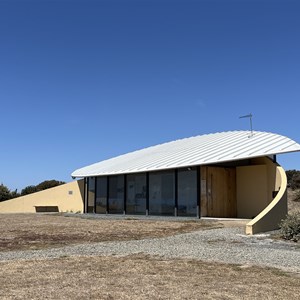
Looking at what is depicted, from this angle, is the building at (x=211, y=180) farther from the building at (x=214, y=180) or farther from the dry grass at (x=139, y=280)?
the dry grass at (x=139, y=280)

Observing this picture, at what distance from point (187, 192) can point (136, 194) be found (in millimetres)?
4179

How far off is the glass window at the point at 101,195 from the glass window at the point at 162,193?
5015 mm

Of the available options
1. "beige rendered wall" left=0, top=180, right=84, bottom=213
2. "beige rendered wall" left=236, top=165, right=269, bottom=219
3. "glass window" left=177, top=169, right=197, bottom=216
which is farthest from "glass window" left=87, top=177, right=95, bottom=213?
"beige rendered wall" left=236, top=165, right=269, bottom=219

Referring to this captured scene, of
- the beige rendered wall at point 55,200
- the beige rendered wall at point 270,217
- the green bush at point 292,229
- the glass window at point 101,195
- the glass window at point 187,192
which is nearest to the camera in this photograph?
the green bush at point 292,229

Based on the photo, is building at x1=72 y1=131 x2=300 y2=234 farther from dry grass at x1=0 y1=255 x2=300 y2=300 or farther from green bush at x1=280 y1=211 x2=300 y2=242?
dry grass at x1=0 y1=255 x2=300 y2=300

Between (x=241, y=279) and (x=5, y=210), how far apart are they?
100ft

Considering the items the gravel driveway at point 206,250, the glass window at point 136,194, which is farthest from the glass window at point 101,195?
the gravel driveway at point 206,250

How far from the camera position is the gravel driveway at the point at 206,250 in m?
8.76

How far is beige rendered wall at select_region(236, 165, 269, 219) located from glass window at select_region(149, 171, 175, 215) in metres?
3.45

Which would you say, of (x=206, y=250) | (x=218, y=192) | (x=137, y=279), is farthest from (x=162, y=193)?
(x=137, y=279)

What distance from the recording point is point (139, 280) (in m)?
6.45

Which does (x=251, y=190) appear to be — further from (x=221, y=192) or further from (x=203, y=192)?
(x=203, y=192)

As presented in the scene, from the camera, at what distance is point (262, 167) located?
821 inches

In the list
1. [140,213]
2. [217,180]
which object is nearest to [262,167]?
[217,180]
